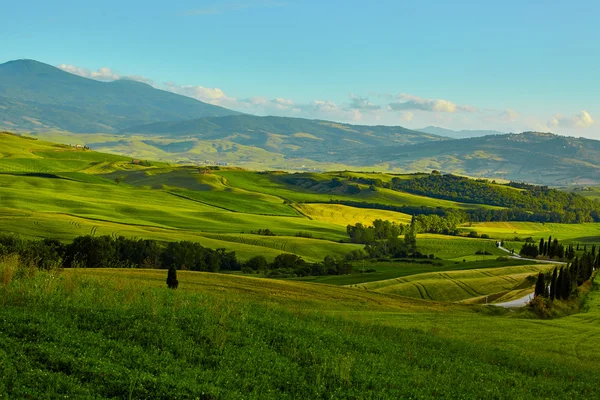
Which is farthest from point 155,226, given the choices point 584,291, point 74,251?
point 584,291

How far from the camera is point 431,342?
28016 millimetres

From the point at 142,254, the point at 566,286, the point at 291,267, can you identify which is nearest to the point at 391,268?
the point at 291,267

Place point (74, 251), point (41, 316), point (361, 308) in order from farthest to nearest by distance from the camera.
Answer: point (74, 251), point (361, 308), point (41, 316)

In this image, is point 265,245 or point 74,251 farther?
point 265,245

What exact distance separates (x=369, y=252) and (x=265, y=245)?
1127 inches

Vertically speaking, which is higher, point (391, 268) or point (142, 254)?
point (391, 268)

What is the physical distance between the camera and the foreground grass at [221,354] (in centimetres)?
1636

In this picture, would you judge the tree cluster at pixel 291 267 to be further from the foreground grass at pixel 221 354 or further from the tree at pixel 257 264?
the foreground grass at pixel 221 354

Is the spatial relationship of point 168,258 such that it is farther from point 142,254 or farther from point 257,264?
point 257,264

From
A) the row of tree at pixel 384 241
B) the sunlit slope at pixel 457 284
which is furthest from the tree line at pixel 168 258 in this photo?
the row of tree at pixel 384 241

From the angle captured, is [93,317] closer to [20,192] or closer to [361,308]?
[361,308]

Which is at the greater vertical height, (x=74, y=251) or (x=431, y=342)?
(x=431, y=342)

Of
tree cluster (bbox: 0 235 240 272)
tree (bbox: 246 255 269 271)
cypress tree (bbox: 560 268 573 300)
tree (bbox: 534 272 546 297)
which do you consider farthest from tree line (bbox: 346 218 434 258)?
tree (bbox: 534 272 546 297)

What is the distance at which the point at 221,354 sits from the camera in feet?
65.0
